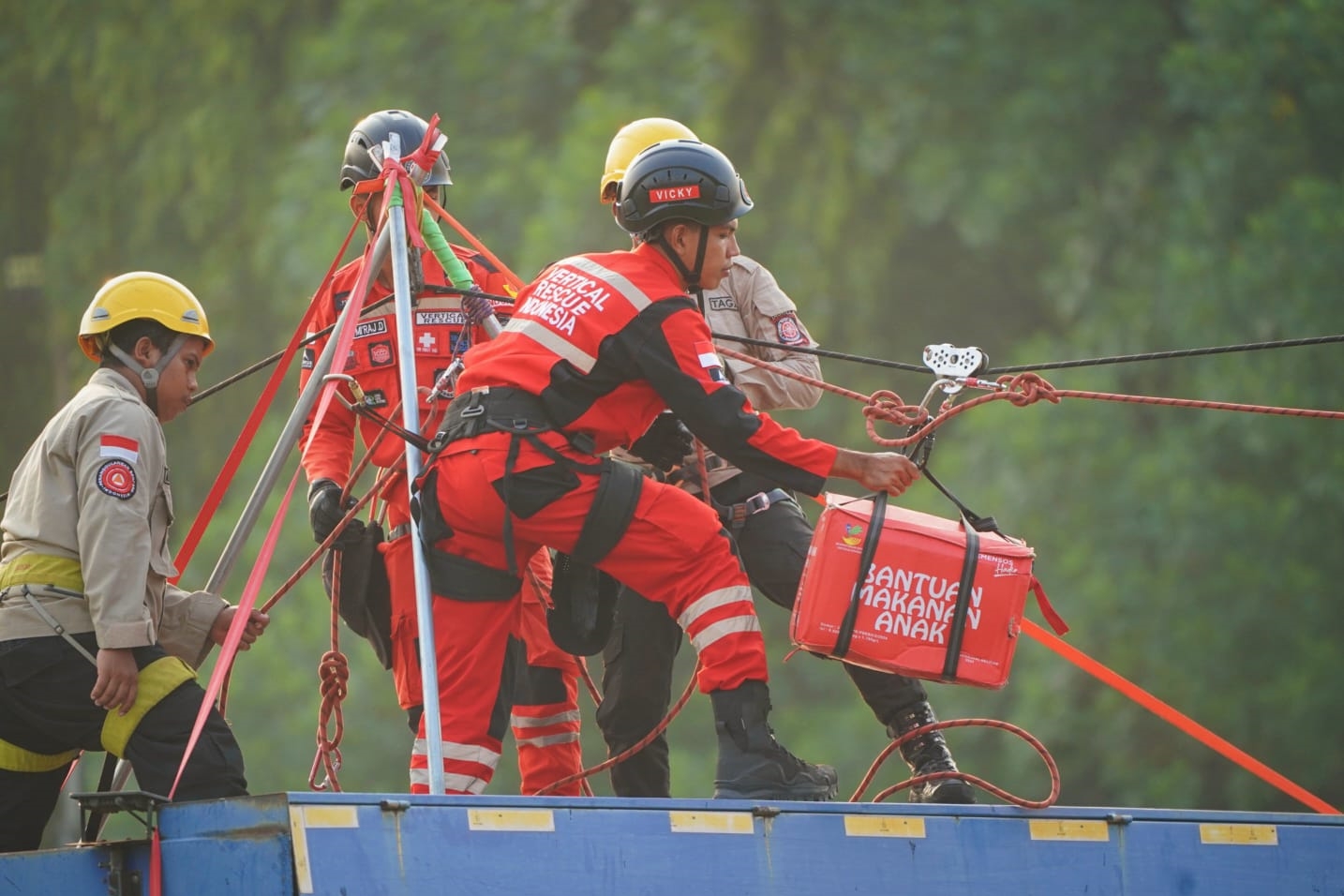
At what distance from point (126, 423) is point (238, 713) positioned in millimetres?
12685

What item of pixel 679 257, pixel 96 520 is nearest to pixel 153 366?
pixel 96 520

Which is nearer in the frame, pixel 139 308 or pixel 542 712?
pixel 139 308

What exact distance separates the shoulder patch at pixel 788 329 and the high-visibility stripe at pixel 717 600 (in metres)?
1.20

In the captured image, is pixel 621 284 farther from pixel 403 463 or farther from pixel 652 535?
pixel 403 463

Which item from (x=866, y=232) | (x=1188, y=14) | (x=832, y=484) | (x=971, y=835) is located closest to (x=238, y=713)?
(x=832, y=484)

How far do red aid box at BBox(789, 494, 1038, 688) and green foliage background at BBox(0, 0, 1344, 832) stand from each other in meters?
9.64

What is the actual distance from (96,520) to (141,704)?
1.51 feet

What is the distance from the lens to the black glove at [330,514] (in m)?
5.54

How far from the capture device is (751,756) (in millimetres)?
4617

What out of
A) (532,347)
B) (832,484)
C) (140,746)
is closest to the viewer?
(140,746)

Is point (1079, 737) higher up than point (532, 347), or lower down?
higher up

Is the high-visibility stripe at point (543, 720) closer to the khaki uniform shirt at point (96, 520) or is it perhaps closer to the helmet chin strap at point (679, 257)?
the khaki uniform shirt at point (96, 520)

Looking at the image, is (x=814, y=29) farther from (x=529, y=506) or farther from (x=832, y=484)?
(x=529, y=506)

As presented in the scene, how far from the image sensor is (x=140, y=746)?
439 cm
